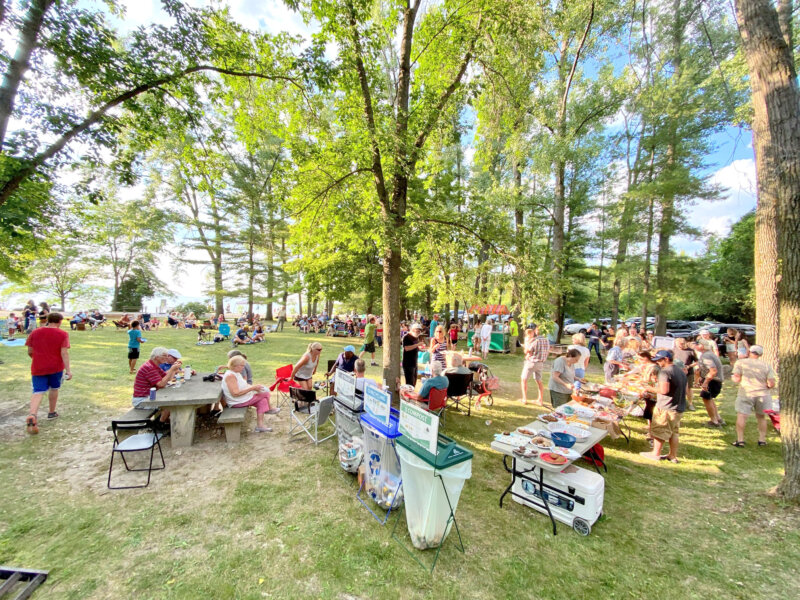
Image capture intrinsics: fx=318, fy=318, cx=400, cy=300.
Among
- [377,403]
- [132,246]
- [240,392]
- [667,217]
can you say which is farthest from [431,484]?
[132,246]

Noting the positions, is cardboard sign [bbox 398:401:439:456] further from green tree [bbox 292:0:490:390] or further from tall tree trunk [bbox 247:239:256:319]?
tall tree trunk [bbox 247:239:256:319]

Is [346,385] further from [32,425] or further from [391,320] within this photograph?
[32,425]

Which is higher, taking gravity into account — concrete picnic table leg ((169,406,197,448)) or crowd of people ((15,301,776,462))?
crowd of people ((15,301,776,462))

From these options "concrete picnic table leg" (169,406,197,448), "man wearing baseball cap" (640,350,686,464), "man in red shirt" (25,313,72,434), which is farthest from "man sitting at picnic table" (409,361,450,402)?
"man in red shirt" (25,313,72,434)

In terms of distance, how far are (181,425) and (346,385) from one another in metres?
2.66

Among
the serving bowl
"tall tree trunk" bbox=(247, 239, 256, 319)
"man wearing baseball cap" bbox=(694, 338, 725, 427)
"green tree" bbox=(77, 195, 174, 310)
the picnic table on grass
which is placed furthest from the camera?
"tall tree trunk" bbox=(247, 239, 256, 319)

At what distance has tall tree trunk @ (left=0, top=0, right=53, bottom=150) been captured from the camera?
3178 mm

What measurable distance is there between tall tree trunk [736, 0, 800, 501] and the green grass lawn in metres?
0.90

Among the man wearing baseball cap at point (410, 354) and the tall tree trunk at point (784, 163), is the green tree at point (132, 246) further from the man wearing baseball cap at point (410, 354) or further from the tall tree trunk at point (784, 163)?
the tall tree trunk at point (784, 163)

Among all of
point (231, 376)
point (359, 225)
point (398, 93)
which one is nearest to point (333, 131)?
point (398, 93)

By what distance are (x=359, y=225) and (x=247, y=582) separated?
5.03 meters

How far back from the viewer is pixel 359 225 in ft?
19.6

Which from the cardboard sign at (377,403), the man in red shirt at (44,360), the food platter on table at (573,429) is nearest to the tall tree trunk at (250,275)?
the man in red shirt at (44,360)

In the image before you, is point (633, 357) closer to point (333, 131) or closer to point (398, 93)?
point (398, 93)
